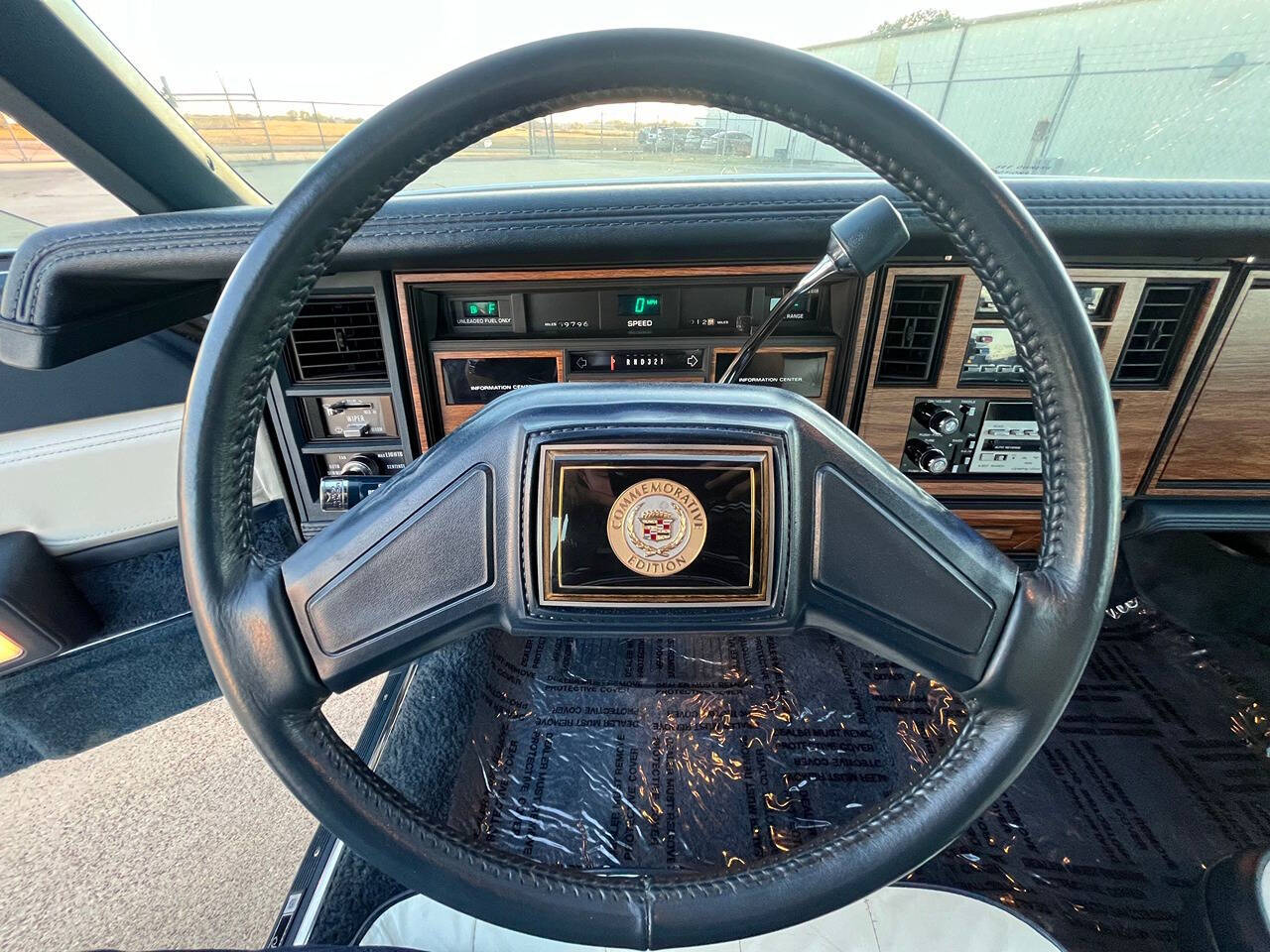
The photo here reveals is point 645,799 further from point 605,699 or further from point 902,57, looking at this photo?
point 902,57

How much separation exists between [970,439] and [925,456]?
0.33 ft

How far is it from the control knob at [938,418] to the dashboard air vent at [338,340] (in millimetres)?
1021

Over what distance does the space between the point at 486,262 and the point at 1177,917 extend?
1.49 metres

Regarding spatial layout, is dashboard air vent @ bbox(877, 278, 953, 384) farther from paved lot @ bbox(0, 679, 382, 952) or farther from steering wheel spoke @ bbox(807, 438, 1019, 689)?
paved lot @ bbox(0, 679, 382, 952)

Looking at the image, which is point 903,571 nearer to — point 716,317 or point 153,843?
point 716,317

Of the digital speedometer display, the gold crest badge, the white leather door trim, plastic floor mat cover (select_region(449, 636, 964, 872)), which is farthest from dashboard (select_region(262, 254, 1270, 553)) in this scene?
the gold crest badge

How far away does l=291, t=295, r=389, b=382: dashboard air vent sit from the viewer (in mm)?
1164

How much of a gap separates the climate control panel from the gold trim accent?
792 mm

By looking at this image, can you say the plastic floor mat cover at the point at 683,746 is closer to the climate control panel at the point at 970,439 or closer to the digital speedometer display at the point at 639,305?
the climate control panel at the point at 970,439

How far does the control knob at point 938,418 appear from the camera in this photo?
1280 mm

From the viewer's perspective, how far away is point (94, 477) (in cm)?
129

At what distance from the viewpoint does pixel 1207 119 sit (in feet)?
4.40

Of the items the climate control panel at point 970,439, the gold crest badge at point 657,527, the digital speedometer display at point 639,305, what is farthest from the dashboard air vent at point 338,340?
the climate control panel at point 970,439

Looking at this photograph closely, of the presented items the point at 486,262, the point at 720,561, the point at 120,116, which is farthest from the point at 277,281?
the point at 120,116
